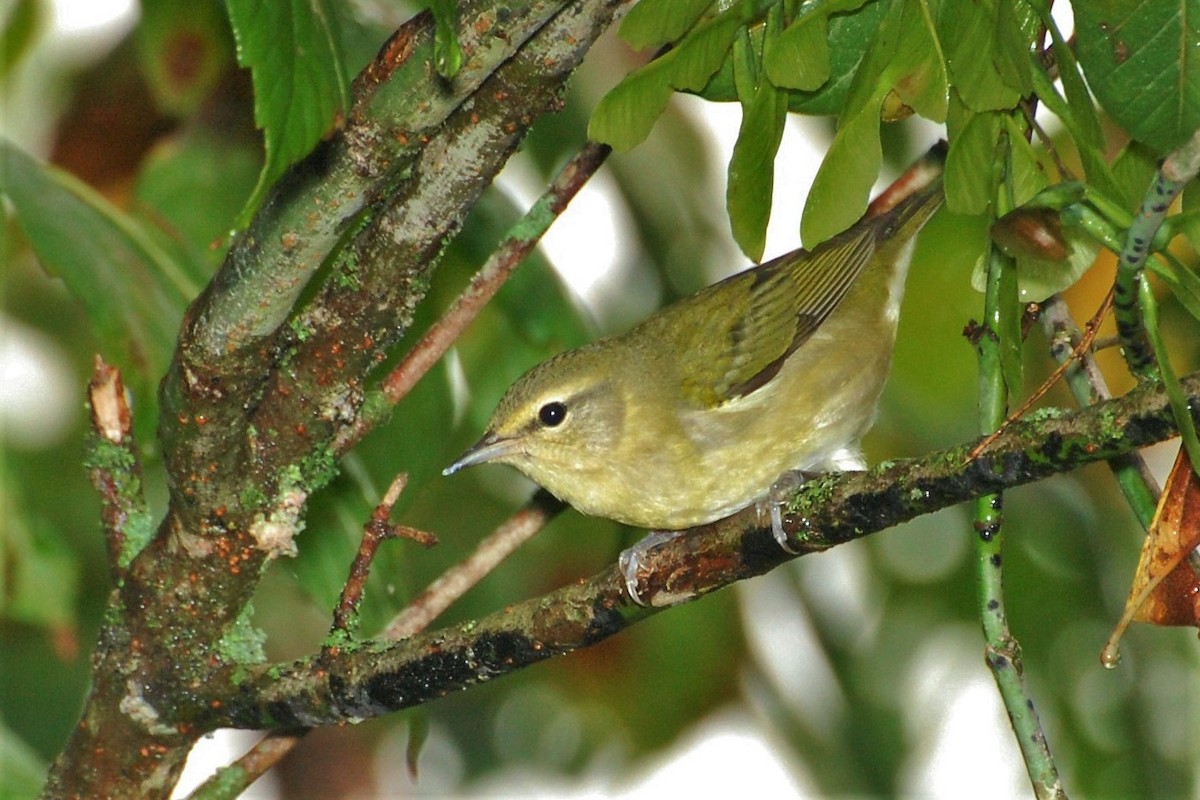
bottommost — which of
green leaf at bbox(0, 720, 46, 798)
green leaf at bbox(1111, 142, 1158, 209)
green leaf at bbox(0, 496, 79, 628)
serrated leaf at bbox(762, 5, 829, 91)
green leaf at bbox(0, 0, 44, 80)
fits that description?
green leaf at bbox(0, 720, 46, 798)

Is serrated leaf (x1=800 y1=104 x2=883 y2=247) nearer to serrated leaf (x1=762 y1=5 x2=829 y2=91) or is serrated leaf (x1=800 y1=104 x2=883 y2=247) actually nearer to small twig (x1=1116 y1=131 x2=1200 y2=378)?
serrated leaf (x1=762 y1=5 x2=829 y2=91)

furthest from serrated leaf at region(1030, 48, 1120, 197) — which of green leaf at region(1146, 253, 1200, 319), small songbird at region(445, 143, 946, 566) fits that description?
small songbird at region(445, 143, 946, 566)

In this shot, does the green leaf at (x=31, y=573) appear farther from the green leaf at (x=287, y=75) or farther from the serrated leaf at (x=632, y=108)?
the serrated leaf at (x=632, y=108)

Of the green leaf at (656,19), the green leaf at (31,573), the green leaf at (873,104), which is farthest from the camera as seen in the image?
the green leaf at (31,573)

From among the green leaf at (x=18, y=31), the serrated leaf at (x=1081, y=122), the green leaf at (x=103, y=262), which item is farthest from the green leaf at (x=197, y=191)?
the serrated leaf at (x=1081, y=122)

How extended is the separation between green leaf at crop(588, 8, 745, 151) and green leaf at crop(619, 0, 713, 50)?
24 millimetres

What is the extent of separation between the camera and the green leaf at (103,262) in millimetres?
2555

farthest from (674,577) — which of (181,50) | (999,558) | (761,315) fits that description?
(181,50)

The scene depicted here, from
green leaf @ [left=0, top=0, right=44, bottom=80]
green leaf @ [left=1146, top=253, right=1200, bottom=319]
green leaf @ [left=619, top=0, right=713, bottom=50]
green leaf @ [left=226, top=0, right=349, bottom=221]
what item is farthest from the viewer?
green leaf @ [left=0, top=0, right=44, bottom=80]

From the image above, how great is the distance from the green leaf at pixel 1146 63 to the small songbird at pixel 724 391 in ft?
4.50

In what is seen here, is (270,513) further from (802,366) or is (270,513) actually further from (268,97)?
(802,366)

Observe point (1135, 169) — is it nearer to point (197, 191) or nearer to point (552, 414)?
point (552, 414)

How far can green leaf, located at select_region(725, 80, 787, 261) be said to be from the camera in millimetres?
1856

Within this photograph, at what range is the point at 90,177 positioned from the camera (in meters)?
3.84
